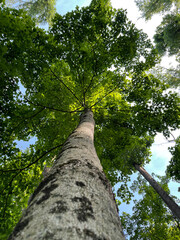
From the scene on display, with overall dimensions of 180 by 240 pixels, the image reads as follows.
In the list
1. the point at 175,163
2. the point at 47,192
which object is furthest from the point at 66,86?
the point at 175,163

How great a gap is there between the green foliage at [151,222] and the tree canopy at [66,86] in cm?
691

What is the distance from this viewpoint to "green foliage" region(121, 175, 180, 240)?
9000 millimetres

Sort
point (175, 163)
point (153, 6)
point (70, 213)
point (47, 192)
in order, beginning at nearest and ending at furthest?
point (70, 213) < point (47, 192) < point (175, 163) < point (153, 6)

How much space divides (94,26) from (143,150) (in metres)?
11.4

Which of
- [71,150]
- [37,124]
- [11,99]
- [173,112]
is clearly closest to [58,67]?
[11,99]

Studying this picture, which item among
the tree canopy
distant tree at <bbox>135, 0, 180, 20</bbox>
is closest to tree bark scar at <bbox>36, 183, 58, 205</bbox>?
the tree canopy

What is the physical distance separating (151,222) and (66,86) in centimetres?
1206

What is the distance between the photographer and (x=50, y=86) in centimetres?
475

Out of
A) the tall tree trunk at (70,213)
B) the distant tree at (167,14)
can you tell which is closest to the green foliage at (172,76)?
the distant tree at (167,14)

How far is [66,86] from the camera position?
14.1ft

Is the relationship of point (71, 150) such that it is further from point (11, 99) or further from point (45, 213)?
point (11, 99)

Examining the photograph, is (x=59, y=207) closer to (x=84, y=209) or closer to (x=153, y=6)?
(x=84, y=209)

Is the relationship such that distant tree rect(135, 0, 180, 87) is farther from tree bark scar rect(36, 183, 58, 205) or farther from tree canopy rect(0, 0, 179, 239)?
tree bark scar rect(36, 183, 58, 205)

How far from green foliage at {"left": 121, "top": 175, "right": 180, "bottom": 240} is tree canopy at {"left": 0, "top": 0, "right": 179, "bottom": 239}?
6905 mm
